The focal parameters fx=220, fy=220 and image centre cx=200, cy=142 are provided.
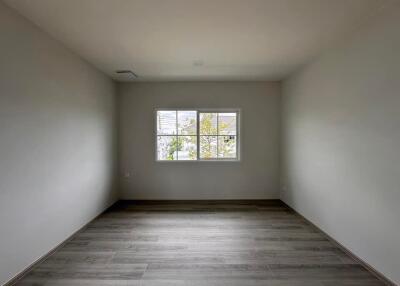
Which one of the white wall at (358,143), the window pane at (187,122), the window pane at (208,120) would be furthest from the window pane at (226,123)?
the white wall at (358,143)

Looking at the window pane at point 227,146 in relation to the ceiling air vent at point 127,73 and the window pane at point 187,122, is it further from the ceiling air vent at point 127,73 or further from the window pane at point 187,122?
the ceiling air vent at point 127,73

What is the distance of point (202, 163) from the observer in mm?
4586

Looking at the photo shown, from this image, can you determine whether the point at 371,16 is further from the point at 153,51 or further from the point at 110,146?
the point at 110,146

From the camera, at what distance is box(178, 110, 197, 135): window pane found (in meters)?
4.64

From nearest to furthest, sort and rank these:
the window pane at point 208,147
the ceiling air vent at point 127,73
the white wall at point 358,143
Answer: the white wall at point 358,143, the ceiling air vent at point 127,73, the window pane at point 208,147

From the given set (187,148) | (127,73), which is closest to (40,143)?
(127,73)

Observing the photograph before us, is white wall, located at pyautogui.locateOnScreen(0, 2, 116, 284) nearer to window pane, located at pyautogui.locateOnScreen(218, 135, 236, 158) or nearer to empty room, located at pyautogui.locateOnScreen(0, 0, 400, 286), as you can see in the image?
empty room, located at pyautogui.locateOnScreen(0, 0, 400, 286)

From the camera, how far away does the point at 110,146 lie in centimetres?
426

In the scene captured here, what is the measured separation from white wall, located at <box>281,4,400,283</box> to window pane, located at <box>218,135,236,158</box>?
1.41 metres

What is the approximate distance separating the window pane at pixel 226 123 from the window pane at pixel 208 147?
0.76ft

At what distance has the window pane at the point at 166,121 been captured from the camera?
462 cm

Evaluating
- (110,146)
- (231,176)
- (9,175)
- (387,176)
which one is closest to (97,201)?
(110,146)

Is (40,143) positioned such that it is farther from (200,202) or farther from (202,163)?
(200,202)

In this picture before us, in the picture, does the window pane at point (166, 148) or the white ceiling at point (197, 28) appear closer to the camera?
the white ceiling at point (197, 28)
